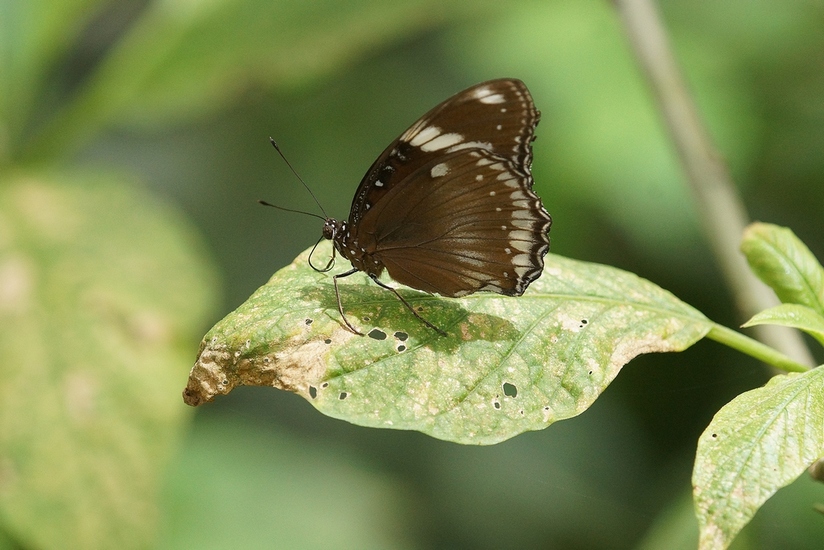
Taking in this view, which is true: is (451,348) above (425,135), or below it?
below

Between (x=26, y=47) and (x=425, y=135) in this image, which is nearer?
(x=425, y=135)

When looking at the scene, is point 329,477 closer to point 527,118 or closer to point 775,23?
point 527,118

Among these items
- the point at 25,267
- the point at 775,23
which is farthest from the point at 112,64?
the point at 775,23

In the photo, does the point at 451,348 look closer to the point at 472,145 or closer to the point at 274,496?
the point at 472,145

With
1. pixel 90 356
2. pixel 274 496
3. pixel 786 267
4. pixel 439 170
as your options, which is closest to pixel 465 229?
pixel 439 170

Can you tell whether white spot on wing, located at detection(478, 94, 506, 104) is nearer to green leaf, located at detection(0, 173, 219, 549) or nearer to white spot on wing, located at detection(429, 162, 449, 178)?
white spot on wing, located at detection(429, 162, 449, 178)

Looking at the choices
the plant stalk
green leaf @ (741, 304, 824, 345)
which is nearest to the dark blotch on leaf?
green leaf @ (741, 304, 824, 345)

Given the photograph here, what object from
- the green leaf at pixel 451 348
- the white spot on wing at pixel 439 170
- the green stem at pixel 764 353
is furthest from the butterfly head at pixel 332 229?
the green stem at pixel 764 353
